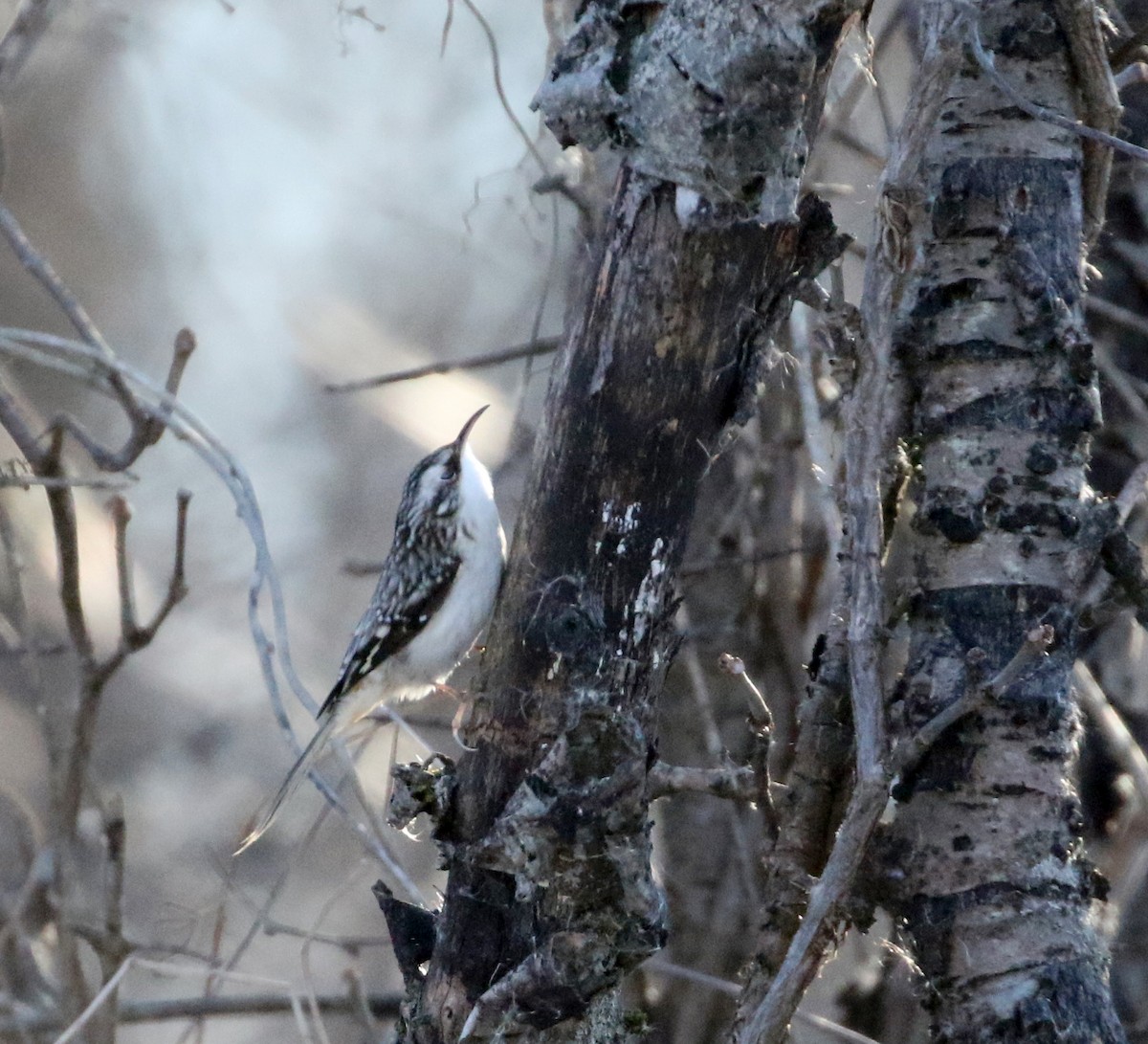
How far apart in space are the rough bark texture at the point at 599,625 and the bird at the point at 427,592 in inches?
54.5

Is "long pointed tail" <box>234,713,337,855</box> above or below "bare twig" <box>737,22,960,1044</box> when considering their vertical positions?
below

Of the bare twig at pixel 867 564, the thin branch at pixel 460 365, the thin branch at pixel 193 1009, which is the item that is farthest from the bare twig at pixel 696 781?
the thin branch at pixel 460 365

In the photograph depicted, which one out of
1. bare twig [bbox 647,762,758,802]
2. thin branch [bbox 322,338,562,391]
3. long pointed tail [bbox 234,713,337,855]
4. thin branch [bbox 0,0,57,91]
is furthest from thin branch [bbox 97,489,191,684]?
bare twig [bbox 647,762,758,802]

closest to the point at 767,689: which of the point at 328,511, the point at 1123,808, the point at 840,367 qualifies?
the point at 1123,808

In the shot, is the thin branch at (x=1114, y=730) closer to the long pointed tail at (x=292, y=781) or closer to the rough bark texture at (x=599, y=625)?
the rough bark texture at (x=599, y=625)

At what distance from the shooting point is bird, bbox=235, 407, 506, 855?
10.9ft

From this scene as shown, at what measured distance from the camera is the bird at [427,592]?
3336 millimetres

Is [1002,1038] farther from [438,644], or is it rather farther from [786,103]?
[438,644]

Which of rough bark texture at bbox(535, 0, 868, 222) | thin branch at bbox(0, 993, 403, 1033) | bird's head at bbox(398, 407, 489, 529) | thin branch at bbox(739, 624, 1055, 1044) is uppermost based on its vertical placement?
rough bark texture at bbox(535, 0, 868, 222)

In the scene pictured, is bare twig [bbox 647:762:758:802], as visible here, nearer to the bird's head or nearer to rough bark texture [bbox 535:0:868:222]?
rough bark texture [bbox 535:0:868:222]

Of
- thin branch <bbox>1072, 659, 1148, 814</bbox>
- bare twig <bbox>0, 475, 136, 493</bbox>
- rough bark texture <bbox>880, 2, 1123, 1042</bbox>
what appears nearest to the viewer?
rough bark texture <bbox>880, 2, 1123, 1042</bbox>

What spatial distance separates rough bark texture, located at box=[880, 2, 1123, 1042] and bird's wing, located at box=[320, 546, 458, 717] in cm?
168

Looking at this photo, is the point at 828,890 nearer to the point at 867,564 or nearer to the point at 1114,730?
the point at 867,564

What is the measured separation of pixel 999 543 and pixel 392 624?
1928mm
